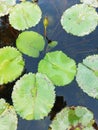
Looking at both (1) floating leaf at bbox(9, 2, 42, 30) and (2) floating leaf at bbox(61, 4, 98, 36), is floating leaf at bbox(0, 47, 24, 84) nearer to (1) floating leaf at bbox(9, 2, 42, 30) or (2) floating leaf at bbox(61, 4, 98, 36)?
(1) floating leaf at bbox(9, 2, 42, 30)

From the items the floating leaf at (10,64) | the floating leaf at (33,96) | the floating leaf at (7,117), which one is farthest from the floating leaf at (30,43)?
the floating leaf at (7,117)

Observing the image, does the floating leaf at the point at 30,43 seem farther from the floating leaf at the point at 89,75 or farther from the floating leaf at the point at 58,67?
the floating leaf at the point at 89,75

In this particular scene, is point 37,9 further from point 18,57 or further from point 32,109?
point 32,109

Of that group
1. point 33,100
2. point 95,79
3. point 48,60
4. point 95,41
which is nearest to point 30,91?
point 33,100

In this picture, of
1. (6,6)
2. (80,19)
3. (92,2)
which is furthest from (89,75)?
(6,6)

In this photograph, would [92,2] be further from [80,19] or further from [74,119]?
[74,119]

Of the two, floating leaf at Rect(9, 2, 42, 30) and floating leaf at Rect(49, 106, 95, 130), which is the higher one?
floating leaf at Rect(9, 2, 42, 30)

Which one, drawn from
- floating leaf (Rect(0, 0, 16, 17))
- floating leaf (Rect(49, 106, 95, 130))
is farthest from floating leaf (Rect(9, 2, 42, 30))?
floating leaf (Rect(49, 106, 95, 130))
